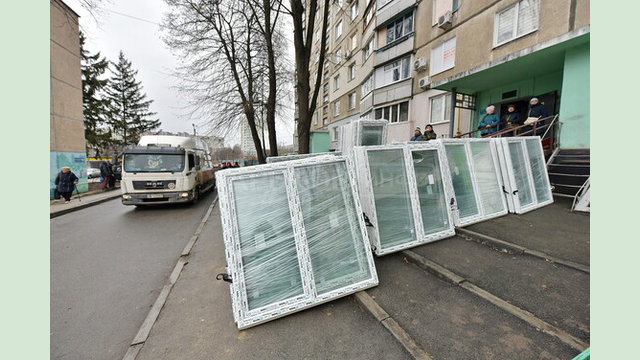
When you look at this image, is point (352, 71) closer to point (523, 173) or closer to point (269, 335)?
point (523, 173)

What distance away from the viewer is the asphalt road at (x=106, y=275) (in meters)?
2.50

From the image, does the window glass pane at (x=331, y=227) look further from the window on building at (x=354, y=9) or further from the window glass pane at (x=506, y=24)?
the window on building at (x=354, y=9)

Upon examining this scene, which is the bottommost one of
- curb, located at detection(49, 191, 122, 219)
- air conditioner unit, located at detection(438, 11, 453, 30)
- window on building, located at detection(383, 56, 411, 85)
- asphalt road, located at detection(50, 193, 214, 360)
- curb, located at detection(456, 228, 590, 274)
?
asphalt road, located at detection(50, 193, 214, 360)

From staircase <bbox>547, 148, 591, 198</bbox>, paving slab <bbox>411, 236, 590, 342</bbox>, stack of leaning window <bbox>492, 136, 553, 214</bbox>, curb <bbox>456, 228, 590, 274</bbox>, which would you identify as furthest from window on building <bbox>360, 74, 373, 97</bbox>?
paving slab <bbox>411, 236, 590, 342</bbox>

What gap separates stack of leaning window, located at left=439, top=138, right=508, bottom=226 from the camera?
4547mm

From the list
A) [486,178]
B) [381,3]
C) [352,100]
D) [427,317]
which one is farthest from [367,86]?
[427,317]

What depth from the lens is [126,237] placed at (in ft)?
18.4

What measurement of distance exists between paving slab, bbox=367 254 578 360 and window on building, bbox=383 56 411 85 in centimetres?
1366

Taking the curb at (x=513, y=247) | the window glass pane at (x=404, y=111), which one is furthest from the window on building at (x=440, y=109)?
the curb at (x=513, y=247)

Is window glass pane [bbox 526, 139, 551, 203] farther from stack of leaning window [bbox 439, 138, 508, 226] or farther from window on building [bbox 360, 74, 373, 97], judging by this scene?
window on building [bbox 360, 74, 373, 97]

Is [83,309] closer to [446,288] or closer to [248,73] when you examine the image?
[446,288]

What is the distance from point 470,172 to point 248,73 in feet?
37.8

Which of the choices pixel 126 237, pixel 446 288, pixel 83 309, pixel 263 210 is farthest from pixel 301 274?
pixel 126 237

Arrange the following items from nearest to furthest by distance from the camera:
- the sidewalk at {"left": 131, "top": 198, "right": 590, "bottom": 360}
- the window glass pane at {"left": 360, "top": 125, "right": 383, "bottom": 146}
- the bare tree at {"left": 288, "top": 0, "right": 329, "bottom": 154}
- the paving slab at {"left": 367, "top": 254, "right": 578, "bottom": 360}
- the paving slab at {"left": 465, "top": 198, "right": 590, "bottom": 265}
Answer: the paving slab at {"left": 367, "top": 254, "right": 578, "bottom": 360}, the sidewalk at {"left": 131, "top": 198, "right": 590, "bottom": 360}, the paving slab at {"left": 465, "top": 198, "right": 590, "bottom": 265}, the window glass pane at {"left": 360, "top": 125, "right": 383, "bottom": 146}, the bare tree at {"left": 288, "top": 0, "right": 329, "bottom": 154}
